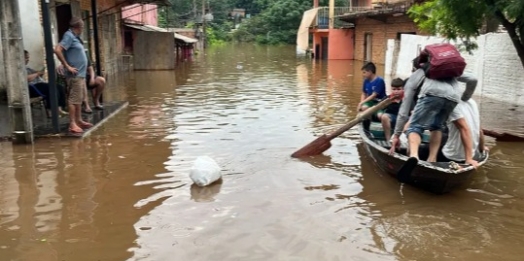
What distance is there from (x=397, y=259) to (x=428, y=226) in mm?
847

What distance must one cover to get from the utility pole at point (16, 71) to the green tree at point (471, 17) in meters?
6.59

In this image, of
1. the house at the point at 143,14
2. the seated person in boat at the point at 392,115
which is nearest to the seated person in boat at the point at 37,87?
the seated person in boat at the point at 392,115

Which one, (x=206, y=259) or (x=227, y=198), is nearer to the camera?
(x=206, y=259)

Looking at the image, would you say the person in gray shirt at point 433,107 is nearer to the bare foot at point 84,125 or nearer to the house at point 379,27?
the bare foot at point 84,125

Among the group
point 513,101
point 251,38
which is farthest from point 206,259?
point 251,38

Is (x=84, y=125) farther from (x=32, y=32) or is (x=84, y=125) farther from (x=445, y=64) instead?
(x=445, y=64)

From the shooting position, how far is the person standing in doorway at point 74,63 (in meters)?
7.89

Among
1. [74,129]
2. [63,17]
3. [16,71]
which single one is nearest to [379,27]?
[63,17]

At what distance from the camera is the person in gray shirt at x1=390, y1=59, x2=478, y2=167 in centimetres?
555

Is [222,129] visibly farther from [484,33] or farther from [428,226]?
[484,33]

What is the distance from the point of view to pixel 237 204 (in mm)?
5445

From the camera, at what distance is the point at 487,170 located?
6762mm

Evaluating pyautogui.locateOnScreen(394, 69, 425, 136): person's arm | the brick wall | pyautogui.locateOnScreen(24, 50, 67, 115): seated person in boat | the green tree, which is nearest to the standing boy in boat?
the green tree

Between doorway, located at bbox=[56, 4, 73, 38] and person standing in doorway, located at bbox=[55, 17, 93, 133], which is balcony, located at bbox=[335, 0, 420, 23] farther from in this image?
person standing in doorway, located at bbox=[55, 17, 93, 133]
